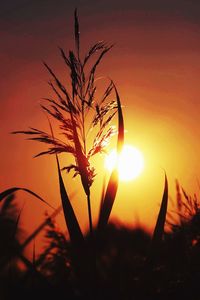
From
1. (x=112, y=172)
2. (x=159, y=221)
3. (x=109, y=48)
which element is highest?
→ (x=109, y=48)

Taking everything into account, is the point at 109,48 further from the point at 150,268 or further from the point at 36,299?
the point at 36,299

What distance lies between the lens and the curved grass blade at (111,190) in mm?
2369

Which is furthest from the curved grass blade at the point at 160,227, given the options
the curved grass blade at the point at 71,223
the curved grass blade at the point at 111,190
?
the curved grass blade at the point at 71,223

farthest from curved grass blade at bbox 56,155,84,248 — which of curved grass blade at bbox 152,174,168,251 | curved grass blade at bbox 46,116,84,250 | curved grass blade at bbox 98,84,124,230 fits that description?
curved grass blade at bbox 152,174,168,251

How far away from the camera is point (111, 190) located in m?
2.43

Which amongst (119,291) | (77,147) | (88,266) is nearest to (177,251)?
(119,291)

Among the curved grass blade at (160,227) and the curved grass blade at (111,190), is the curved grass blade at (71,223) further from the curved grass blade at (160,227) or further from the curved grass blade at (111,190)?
the curved grass blade at (160,227)

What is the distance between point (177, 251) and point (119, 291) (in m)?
0.52

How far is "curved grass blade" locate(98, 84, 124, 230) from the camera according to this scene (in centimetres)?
237

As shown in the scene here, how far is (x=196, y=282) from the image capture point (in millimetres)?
2309

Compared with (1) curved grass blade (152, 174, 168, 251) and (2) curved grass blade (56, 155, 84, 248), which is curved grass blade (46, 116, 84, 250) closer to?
(2) curved grass blade (56, 155, 84, 248)

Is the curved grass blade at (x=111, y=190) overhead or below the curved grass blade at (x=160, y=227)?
overhead

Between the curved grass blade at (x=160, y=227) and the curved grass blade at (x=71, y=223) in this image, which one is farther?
the curved grass blade at (x=160, y=227)

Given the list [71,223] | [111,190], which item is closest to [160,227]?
[111,190]
